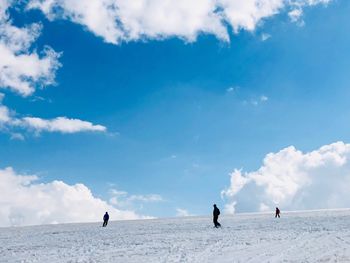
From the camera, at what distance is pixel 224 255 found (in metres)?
18.5

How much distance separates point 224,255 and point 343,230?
11.3 m

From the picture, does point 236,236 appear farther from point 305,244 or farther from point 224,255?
point 224,255

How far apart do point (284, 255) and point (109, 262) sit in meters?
6.67

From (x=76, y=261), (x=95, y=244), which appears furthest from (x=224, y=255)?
(x=95, y=244)

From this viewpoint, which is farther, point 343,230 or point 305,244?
point 343,230

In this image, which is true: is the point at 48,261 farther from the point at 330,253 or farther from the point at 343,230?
the point at 343,230

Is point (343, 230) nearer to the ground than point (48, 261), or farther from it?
farther from it

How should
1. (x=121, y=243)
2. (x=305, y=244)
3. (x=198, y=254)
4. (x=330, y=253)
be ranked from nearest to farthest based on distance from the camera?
(x=330, y=253) → (x=198, y=254) → (x=305, y=244) → (x=121, y=243)

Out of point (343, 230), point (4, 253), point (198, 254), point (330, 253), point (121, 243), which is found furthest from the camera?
point (343, 230)

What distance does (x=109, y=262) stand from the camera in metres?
17.9

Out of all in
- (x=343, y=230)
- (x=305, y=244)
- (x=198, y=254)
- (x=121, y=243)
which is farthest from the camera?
(x=343, y=230)

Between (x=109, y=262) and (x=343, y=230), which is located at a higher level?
(x=343, y=230)

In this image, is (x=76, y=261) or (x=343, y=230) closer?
(x=76, y=261)

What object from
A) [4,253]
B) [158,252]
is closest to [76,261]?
[158,252]
